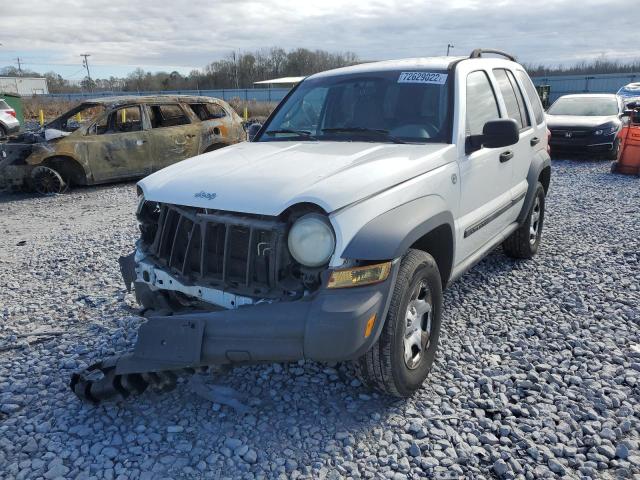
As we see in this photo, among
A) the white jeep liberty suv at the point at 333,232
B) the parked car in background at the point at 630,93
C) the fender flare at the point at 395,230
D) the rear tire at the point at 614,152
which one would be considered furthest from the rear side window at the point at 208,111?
the parked car in background at the point at 630,93

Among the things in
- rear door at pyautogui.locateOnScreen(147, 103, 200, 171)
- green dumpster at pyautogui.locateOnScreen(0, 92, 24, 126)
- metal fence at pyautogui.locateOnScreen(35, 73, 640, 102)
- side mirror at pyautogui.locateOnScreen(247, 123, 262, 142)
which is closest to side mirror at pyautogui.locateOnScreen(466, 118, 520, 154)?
side mirror at pyautogui.locateOnScreen(247, 123, 262, 142)

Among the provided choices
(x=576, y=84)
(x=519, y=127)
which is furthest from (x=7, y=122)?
(x=576, y=84)

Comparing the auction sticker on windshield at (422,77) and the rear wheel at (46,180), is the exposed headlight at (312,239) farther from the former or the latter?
the rear wheel at (46,180)

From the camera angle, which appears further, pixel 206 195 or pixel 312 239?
pixel 206 195

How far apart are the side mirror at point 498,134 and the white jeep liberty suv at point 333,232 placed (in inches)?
0.4

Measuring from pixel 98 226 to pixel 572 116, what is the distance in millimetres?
11263

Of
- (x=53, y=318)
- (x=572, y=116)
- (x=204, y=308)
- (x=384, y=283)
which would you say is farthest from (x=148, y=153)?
(x=572, y=116)

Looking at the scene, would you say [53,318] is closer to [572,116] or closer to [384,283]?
[384,283]

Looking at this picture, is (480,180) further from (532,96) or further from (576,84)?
(576,84)

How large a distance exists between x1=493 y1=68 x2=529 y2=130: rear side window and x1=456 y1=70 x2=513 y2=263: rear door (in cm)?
28

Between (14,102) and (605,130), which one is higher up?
(14,102)

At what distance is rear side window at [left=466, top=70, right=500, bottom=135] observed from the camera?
382 cm

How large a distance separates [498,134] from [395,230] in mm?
1278

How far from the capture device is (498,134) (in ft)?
11.3
